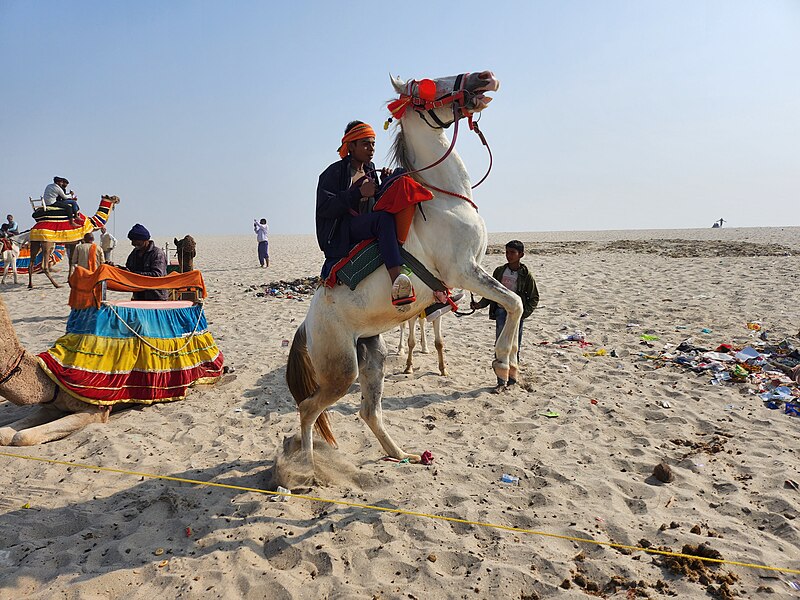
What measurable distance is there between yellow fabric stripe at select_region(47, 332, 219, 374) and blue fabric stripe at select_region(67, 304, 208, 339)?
A: 0.08 m

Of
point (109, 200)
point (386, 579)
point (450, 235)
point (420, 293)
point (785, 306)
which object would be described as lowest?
point (386, 579)

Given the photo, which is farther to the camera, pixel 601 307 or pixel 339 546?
pixel 601 307

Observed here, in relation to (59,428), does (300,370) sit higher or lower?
higher

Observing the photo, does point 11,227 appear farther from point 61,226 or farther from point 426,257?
point 426,257

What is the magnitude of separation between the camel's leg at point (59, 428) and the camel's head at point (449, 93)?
4662 millimetres

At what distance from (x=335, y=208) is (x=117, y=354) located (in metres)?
3.77

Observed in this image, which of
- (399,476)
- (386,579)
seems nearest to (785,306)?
(399,476)

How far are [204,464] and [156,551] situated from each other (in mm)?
1336

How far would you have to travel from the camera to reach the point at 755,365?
6961 millimetres

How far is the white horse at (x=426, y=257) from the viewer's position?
362 centimetres

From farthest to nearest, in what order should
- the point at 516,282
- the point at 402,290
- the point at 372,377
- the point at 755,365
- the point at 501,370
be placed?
the point at 755,365, the point at 516,282, the point at 372,377, the point at 501,370, the point at 402,290

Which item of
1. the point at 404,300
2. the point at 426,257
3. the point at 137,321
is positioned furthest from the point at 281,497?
the point at 137,321

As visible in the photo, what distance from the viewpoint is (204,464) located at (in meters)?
4.64

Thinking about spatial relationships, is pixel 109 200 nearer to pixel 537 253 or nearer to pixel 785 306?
pixel 785 306
